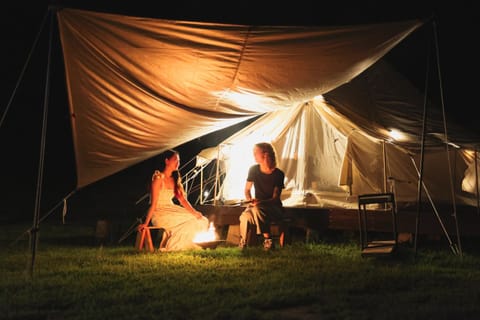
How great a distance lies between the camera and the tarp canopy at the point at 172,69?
461cm

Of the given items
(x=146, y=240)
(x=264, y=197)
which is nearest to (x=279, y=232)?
(x=264, y=197)

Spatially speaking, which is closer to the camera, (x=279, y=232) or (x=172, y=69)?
(x=172, y=69)

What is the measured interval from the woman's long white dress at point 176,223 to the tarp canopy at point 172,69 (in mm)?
1047

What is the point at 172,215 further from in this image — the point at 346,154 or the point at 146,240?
the point at 346,154

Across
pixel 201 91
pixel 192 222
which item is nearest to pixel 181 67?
pixel 201 91

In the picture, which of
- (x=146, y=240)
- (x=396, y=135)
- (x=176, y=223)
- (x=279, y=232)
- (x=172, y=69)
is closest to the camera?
(x=172, y=69)

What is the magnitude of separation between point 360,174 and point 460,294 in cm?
428

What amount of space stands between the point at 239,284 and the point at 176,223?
2.32m

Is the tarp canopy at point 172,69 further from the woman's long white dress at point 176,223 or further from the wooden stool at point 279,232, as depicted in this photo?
the wooden stool at point 279,232

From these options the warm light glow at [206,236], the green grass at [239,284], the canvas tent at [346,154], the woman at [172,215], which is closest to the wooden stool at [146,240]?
the woman at [172,215]

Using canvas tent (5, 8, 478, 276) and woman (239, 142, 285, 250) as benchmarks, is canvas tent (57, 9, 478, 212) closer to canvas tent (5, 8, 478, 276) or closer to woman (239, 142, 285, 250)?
canvas tent (5, 8, 478, 276)

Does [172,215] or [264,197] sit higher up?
[264,197]

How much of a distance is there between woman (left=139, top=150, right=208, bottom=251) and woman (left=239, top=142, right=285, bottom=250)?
0.52 m

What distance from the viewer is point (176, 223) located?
6.45 metres
